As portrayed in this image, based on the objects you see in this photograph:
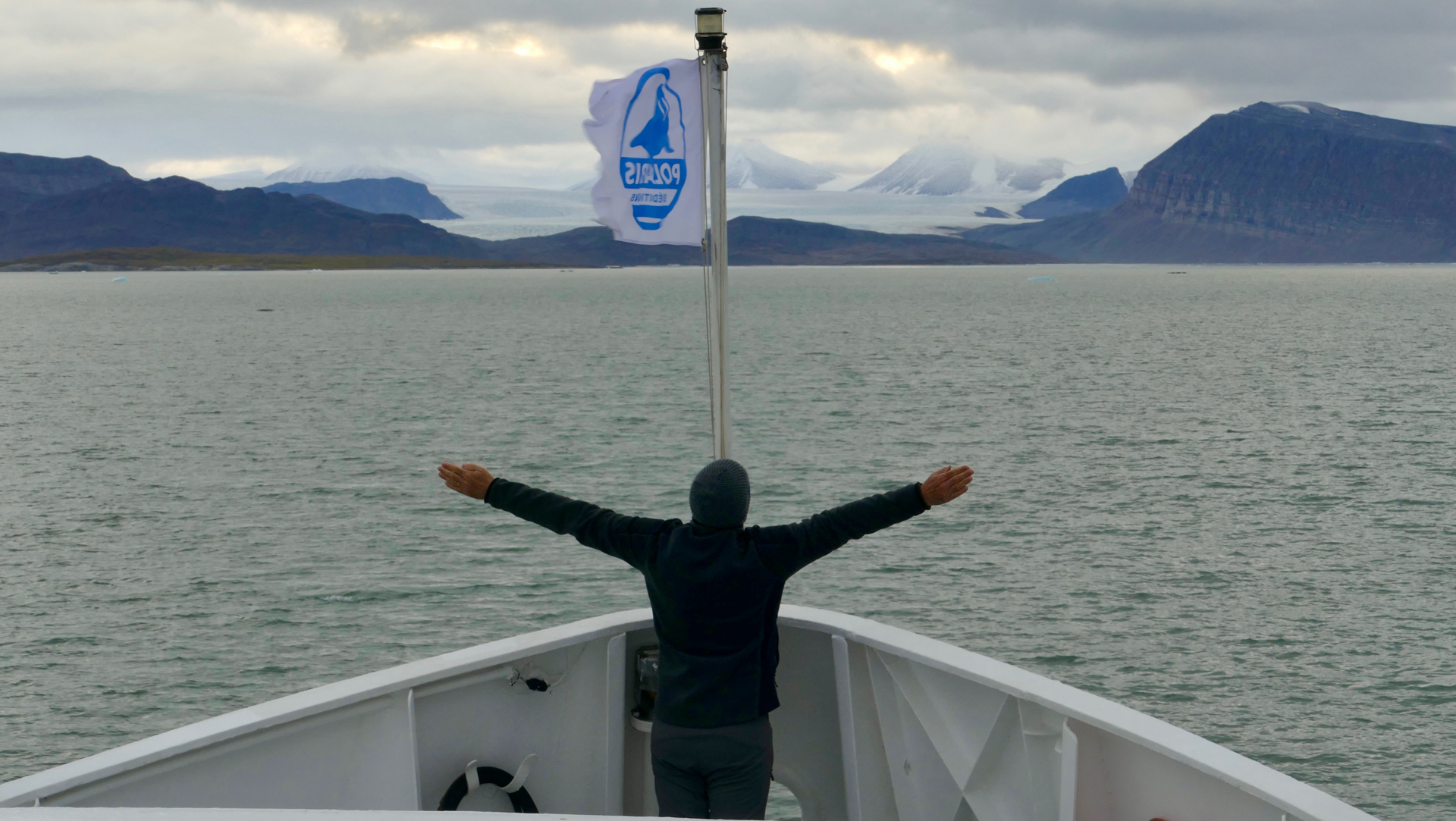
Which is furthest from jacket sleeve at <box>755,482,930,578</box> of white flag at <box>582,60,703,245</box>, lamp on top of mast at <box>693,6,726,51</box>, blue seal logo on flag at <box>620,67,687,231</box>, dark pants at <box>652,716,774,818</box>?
lamp on top of mast at <box>693,6,726,51</box>

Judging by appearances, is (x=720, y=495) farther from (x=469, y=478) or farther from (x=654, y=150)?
(x=654, y=150)

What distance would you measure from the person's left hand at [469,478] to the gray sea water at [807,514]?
9.64 metres

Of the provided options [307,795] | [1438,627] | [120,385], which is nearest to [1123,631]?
[1438,627]

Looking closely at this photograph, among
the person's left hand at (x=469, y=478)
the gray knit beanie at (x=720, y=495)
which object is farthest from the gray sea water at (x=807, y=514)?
the person's left hand at (x=469, y=478)

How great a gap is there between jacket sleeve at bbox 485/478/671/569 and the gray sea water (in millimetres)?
9469

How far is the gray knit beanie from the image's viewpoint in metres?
5.14

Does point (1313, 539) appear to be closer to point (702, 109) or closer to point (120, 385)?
point (702, 109)

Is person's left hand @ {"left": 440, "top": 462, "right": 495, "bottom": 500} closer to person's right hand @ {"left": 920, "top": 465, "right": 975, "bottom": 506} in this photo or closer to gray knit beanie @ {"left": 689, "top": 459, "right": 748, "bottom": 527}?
gray knit beanie @ {"left": 689, "top": 459, "right": 748, "bottom": 527}

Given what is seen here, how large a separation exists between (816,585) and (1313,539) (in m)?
9.39

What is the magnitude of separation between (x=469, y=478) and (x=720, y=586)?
48.8 inches

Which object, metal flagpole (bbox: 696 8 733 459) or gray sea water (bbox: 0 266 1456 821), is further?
gray sea water (bbox: 0 266 1456 821)

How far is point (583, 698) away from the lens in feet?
20.9

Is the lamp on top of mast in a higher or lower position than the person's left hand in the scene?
higher

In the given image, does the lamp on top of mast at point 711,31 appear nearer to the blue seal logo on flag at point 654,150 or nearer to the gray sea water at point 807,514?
the blue seal logo on flag at point 654,150
